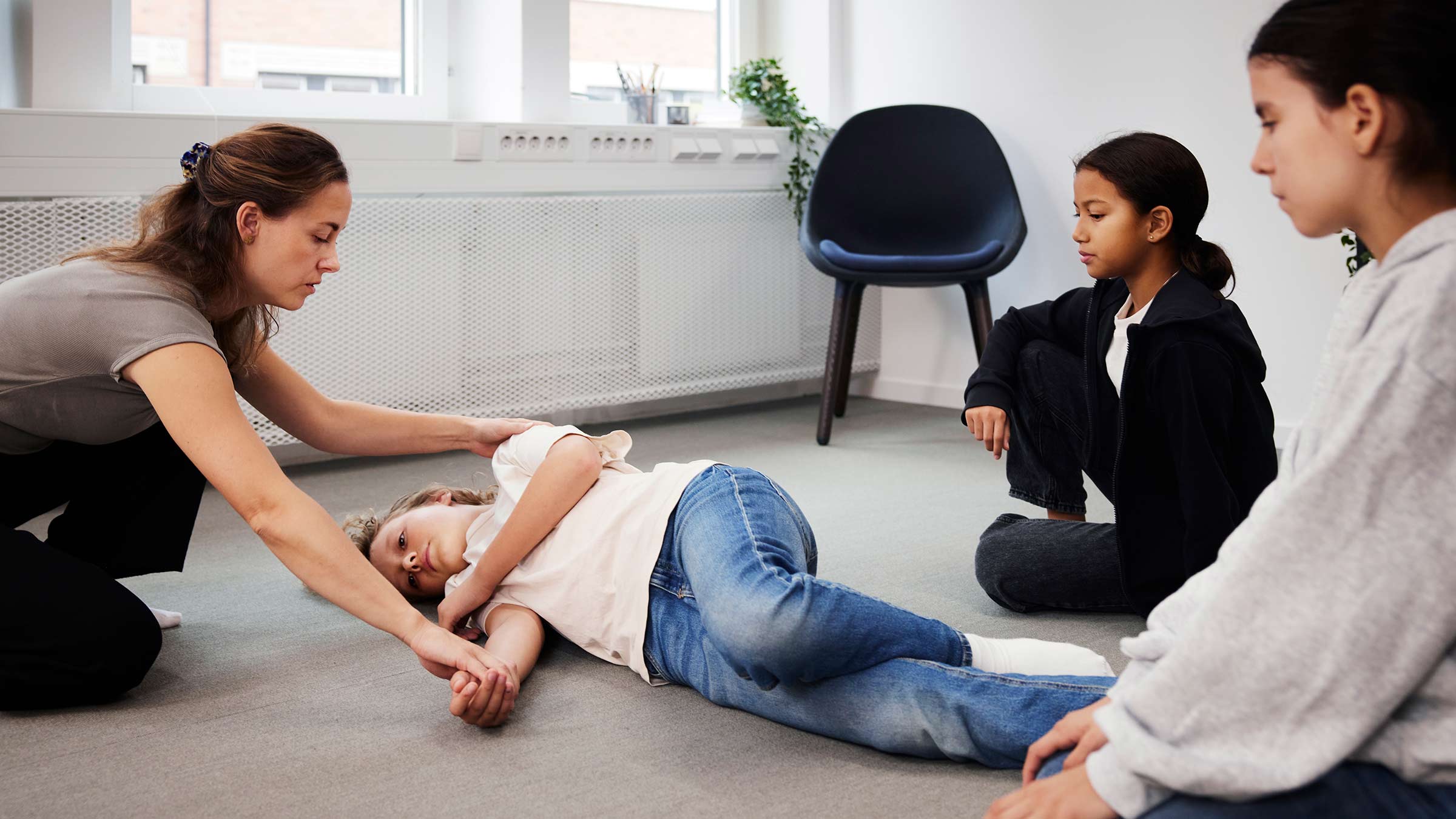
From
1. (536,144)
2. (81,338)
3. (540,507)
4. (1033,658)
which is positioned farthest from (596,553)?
(536,144)

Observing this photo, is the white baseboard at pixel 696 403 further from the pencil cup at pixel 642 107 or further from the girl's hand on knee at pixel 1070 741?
the girl's hand on knee at pixel 1070 741

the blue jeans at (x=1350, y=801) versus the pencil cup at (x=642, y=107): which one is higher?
the pencil cup at (x=642, y=107)

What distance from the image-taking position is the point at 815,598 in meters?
1.26

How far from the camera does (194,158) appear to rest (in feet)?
4.99

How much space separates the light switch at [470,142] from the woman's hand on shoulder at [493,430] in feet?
5.06

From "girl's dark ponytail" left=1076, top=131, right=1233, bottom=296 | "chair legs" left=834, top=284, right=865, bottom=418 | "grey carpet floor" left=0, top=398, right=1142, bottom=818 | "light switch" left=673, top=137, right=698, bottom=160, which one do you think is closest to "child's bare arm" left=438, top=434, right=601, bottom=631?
"grey carpet floor" left=0, top=398, right=1142, bottom=818

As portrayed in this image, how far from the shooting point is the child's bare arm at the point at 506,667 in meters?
1.34

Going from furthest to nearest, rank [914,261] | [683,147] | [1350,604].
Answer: [683,147] → [914,261] → [1350,604]

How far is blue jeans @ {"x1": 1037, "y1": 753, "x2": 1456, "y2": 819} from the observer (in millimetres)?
752

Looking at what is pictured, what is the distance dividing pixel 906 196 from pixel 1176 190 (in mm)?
1861

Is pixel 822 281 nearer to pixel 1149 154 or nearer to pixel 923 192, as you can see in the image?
pixel 923 192

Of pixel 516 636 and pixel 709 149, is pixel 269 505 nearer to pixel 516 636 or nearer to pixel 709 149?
pixel 516 636

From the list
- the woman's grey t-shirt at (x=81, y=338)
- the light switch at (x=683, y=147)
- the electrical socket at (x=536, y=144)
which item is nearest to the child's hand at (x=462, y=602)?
the woman's grey t-shirt at (x=81, y=338)

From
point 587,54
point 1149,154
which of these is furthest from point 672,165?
point 1149,154
